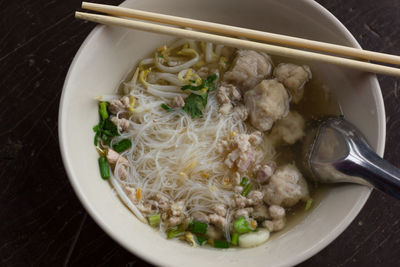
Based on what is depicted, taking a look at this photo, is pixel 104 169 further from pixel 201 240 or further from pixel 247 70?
pixel 247 70

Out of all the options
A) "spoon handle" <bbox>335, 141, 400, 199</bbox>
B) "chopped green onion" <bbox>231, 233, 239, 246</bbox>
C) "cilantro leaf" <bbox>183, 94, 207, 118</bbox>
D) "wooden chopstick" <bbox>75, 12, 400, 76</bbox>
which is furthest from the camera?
"cilantro leaf" <bbox>183, 94, 207, 118</bbox>

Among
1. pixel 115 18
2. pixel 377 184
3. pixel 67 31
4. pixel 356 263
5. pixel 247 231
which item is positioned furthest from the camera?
pixel 67 31

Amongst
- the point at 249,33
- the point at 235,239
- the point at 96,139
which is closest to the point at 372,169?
the point at 235,239

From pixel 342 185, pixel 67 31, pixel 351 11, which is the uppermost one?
pixel 351 11

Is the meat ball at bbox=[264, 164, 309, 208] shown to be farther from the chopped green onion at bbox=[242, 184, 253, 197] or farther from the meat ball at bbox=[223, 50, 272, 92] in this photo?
the meat ball at bbox=[223, 50, 272, 92]

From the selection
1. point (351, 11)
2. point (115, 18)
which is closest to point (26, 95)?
point (115, 18)

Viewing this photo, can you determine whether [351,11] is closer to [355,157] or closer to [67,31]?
[355,157]

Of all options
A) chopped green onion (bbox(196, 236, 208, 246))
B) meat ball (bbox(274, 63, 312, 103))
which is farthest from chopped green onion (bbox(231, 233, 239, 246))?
meat ball (bbox(274, 63, 312, 103))
